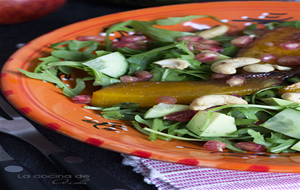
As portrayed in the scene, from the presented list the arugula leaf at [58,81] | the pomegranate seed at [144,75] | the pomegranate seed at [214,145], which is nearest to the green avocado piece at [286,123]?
the pomegranate seed at [214,145]

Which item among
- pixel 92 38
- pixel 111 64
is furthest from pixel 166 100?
pixel 92 38

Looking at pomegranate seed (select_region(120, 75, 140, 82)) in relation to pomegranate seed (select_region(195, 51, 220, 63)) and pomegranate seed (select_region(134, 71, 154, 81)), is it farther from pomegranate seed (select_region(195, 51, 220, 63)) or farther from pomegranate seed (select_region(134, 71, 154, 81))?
pomegranate seed (select_region(195, 51, 220, 63))

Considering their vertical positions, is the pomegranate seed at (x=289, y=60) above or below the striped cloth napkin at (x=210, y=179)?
above

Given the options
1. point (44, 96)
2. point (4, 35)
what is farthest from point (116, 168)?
point (4, 35)

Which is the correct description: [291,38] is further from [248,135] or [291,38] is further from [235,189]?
[235,189]

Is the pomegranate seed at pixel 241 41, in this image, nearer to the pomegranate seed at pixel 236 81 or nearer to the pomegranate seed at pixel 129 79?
the pomegranate seed at pixel 236 81

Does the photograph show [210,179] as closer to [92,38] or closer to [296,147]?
[296,147]

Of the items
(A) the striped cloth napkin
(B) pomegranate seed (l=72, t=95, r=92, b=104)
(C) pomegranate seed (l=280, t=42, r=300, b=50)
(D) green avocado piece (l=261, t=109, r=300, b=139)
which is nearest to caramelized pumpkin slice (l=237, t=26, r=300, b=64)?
(C) pomegranate seed (l=280, t=42, r=300, b=50)

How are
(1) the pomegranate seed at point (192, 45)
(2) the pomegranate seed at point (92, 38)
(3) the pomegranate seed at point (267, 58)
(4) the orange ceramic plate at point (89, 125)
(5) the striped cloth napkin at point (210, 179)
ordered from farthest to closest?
1. (2) the pomegranate seed at point (92, 38)
2. (1) the pomegranate seed at point (192, 45)
3. (3) the pomegranate seed at point (267, 58)
4. (5) the striped cloth napkin at point (210, 179)
5. (4) the orange ceramic plate at point (89, 125)
